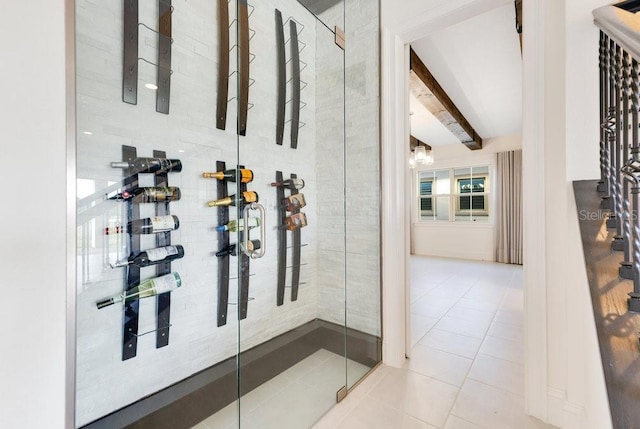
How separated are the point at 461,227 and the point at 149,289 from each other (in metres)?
6.96

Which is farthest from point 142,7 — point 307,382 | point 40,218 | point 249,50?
point 307,382

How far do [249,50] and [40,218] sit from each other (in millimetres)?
1767

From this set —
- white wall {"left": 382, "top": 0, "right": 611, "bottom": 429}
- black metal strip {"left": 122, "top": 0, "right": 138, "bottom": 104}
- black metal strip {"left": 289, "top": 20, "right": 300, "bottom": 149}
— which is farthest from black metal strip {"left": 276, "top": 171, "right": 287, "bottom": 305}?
white wall {"left": 382, "top": 0, "right": 611, "bottom": 429}

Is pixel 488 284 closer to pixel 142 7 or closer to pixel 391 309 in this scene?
pixel 391 309

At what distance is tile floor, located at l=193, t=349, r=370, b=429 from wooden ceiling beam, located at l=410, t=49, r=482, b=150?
3.10 metres

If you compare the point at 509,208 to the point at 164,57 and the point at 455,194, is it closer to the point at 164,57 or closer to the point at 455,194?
the point at 455,194

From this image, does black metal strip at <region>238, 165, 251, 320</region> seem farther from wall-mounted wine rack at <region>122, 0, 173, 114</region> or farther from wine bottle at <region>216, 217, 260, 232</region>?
wall-mounted wine rack at <region>122, 0, 173, 114</region>

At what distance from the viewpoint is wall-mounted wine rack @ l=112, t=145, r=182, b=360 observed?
1.45 metres

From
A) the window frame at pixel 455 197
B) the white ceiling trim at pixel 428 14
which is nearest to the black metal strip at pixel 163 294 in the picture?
the white ceiling trim at pixel 428 14

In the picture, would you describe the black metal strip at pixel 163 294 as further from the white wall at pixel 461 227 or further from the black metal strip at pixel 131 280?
the white wall at pixel 461 227

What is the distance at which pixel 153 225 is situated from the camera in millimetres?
1559

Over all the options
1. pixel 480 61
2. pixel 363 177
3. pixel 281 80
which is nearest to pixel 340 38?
pixel 281 80

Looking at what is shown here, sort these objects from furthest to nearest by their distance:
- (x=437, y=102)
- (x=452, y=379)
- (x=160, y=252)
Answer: (x=437, y=102) → (x=452, y=379) → (x=160, y=252)

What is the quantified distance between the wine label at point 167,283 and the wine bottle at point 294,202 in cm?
98
